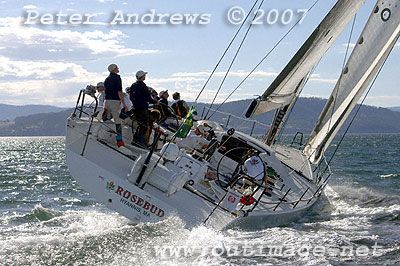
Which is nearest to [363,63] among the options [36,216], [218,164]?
[218,164]

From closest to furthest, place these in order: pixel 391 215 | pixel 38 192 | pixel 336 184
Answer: pixel 391 215
pixel 38 192
pixel 336 184

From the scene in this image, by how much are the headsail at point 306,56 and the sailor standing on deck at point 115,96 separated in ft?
14.7

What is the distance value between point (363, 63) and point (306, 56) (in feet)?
5.53

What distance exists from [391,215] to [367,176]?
36.1 feet

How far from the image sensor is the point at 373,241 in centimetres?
863

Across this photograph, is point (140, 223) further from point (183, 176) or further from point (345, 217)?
point (345, 217)

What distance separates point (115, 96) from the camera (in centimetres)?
913

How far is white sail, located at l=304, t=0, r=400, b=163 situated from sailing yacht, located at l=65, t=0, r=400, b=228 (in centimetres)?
3

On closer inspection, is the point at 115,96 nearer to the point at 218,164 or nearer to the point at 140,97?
the point at 140,97

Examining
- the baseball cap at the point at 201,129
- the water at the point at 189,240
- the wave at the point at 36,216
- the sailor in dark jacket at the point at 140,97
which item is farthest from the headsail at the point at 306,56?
the wave at the point at 36,216

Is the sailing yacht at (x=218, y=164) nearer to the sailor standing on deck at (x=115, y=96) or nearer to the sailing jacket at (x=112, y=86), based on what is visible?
the sailor standing on deck at (x=115, y=96)

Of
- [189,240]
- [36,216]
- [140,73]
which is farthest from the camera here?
[36,216]

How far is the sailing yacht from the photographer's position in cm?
794

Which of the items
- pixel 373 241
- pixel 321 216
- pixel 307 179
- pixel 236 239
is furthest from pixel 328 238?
pixel 307 179
